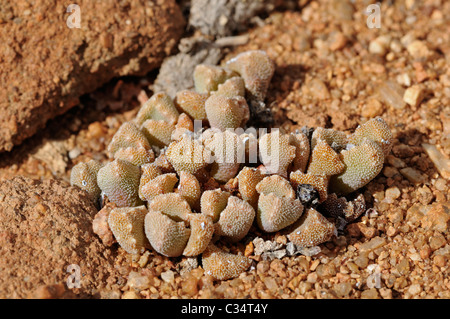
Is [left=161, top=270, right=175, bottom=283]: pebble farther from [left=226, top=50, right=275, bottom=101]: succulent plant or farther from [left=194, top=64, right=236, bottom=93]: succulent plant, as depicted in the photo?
[left=226, top=50, right=275, bottom=101]: succulent plant

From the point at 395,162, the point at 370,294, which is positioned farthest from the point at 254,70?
the point at 370,294

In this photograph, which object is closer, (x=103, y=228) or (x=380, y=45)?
(x=103, y=228)

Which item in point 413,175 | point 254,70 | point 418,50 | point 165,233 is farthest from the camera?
point 418,50

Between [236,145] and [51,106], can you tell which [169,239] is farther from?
[51,106]

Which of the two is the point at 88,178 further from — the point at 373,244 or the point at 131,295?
the point at 373,244
